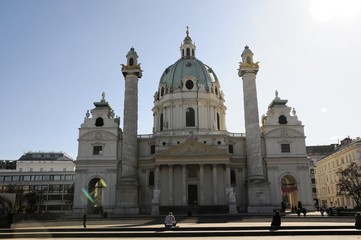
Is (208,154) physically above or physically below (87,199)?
above

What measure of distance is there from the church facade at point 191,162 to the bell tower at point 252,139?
14 cm

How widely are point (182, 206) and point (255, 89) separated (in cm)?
2044

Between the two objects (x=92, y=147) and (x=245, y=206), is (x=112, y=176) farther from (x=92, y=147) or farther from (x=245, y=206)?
(x=245, y=206)

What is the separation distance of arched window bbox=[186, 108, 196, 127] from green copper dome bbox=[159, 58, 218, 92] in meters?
4.87

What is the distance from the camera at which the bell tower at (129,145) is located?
48.0 m

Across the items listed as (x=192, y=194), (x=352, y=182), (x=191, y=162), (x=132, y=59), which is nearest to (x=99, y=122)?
(x=132, y=59)

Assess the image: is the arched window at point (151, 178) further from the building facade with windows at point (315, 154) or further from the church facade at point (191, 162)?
the building facade with windows at point (315, 154)

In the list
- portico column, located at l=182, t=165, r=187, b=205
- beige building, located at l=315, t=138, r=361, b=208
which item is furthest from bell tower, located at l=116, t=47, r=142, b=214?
beige building, located at l=315, t=138, r=361, b=208

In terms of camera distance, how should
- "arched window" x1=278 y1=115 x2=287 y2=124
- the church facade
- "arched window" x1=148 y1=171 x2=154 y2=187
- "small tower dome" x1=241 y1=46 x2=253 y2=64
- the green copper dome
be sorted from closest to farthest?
the church facade, "small tower dome" x1=241 y1=46 x2=253 y2=64, "arched window" x1=148 y1=171 x2=154 y2=187, "arched window" x1=278 y1=115 x2=287 y2=124, the green copper dome

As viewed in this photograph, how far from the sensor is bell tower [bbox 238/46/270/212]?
4816cm

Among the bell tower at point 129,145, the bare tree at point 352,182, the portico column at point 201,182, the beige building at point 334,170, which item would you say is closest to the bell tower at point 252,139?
the portico column at point 201,182

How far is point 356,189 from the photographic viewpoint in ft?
160

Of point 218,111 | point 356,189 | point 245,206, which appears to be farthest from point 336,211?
point 218,111

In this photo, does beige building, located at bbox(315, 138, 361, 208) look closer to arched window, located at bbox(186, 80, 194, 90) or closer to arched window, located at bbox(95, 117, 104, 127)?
arched window, located at bbox(186, 80, 194, 90)
